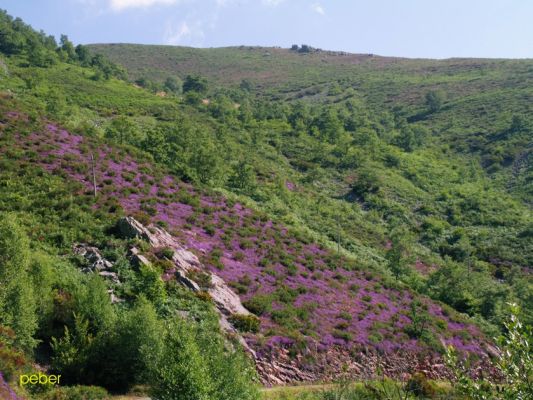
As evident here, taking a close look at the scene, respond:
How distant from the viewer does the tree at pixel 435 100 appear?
4871 inches

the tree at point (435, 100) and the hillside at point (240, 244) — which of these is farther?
the tree at point (435, 100)

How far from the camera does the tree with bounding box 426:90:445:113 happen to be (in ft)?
406

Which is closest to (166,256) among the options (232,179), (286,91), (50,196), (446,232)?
(50,196)

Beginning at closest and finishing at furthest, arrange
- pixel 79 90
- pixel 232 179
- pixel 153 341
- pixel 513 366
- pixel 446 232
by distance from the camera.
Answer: pixel 513 366, pixel 153 341, pixel 232 179, pixel 446 232, pixel 79 90

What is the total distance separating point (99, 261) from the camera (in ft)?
91.0

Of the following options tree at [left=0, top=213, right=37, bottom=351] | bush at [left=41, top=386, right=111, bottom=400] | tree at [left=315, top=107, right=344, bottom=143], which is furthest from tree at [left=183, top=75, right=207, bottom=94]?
bush at [left=41, top=386, right=111, bottom=400]

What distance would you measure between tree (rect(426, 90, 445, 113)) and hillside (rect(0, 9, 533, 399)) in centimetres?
2535

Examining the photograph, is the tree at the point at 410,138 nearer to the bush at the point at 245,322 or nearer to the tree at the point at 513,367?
the bush at the point at 245,322

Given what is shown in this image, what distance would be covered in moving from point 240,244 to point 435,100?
102679mm

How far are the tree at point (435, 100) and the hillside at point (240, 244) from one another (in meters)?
25.4

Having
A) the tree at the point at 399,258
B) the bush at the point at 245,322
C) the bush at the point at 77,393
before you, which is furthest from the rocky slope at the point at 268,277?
the bush at the point at 77,393

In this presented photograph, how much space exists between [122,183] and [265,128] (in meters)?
57.0

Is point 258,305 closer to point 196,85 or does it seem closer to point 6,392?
point 6,392

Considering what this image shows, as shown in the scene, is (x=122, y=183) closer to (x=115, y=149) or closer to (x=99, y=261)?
(x=115, y=149)
